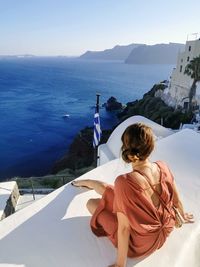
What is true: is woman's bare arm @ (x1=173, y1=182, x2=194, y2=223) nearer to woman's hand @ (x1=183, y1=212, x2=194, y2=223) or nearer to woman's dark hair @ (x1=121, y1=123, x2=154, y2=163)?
woman's hand @ (x1=183, y1=212, x2=194, y2=223)

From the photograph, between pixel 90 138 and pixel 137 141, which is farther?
pixel 90 138

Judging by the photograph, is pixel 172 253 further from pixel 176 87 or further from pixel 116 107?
pixel 116 107

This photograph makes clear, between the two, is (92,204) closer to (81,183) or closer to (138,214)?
(81,183)

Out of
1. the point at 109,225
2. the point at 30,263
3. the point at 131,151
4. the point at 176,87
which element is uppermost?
the point at 131,151

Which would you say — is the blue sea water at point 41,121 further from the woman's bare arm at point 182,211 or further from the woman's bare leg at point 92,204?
the woman's bare arm at point 182,211

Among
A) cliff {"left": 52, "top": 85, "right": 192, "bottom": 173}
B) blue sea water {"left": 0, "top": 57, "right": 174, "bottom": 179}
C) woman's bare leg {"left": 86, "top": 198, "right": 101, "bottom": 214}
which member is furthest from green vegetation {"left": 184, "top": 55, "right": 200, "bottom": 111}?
woman's bare leg {"left": 86, "top": 198, "right": 101, "bottom": 214}

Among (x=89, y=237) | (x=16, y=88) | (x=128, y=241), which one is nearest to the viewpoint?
(x=128, y=241)

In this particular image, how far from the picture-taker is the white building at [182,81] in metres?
30.9

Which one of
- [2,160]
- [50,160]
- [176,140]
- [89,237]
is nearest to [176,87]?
[50,160]

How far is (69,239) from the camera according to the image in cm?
355

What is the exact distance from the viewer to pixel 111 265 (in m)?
3.02

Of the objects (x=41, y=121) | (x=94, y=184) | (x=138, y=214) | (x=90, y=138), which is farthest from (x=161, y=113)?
(x=138, y=214)

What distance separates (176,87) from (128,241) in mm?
32843

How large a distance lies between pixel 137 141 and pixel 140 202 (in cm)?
55
